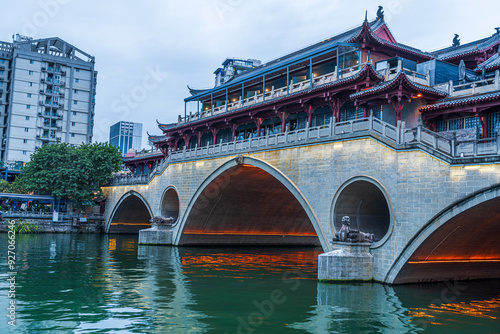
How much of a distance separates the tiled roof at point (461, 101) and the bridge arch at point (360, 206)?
5.04 m

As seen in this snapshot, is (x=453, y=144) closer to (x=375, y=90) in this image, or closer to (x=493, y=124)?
(x=493, y=124)

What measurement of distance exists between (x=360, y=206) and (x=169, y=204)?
2390cm

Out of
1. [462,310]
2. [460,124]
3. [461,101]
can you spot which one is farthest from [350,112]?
[462,310]

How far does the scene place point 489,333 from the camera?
14172mm

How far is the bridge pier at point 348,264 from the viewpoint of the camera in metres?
21.6

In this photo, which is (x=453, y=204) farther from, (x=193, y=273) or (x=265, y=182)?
(x=265, y=182)

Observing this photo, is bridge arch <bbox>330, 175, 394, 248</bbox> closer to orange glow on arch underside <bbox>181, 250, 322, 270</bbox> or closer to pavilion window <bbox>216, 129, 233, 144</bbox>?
orange glow on arch underside <bbox>181, 250, 322, 270</bbox>

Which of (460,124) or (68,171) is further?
(68,171)

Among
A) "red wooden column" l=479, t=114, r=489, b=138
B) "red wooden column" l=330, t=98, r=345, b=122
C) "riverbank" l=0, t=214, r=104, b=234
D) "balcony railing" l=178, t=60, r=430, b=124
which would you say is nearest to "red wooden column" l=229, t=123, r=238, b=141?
"balcony railing" l=178, t=60, r=430, b=124

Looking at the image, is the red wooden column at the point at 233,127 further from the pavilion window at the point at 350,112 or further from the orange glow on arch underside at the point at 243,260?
the pavilion window at the point at 350,112

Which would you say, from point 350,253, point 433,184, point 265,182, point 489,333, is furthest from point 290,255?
point 489,333

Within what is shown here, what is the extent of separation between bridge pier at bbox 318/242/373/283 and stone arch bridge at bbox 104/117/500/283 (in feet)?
1.28


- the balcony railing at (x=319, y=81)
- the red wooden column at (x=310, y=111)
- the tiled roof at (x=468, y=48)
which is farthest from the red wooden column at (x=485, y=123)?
the red wooden column at (x=310, y=111)

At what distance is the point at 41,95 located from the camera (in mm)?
73188
